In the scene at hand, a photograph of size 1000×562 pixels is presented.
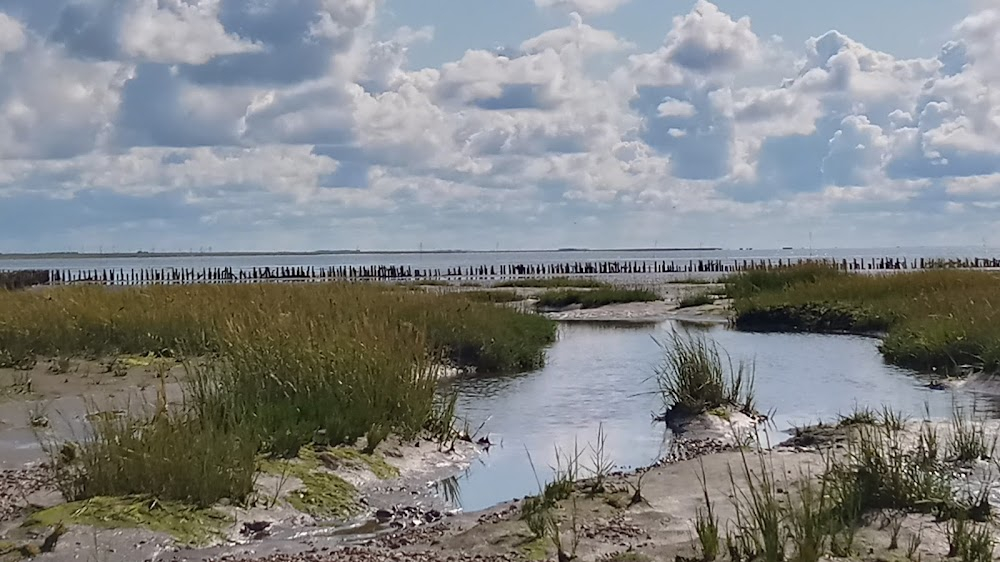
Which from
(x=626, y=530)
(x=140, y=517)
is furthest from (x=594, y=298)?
(x=140, y=517)

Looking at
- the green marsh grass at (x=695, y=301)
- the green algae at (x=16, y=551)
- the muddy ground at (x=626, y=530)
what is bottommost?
the green marsh grass at (x=695, y=301)

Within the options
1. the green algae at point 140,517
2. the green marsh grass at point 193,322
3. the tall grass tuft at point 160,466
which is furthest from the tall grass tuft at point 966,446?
the green marsh grass at point 193,322

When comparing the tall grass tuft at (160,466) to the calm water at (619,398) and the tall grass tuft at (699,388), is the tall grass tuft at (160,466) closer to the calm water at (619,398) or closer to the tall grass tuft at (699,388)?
the calm water at (619,398)

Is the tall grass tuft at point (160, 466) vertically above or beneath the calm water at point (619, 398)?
above

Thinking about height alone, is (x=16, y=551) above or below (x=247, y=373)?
below

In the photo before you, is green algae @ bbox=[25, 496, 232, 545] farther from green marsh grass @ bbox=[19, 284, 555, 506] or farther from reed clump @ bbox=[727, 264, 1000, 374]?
reed clump @ bbox=[727, 264, 1000, 374]

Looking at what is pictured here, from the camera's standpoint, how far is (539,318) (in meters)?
27.1

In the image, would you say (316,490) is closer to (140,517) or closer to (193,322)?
(140,517)

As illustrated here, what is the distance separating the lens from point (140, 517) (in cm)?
843

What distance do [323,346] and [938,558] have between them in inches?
284

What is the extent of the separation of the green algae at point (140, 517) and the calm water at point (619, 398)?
97.0 inches

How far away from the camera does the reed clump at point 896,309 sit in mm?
19469

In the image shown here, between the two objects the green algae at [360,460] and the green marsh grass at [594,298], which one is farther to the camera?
the green marsh grass at [594,298]

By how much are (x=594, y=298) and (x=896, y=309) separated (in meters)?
14.9
